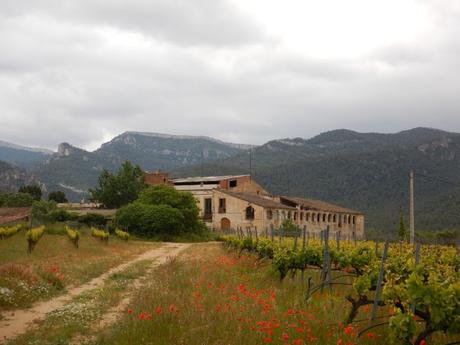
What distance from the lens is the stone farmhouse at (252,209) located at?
5771 centimetres

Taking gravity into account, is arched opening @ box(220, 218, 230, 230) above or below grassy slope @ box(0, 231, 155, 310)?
below

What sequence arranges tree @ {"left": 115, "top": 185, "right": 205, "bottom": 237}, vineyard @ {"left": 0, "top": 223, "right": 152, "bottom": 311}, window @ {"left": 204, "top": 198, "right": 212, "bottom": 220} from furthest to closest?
window @ {"left": 204, "top": 198, "right": 212, "bottom": 220}
tree @ {"left": 115, "top": 185, "right": 205, "bottom": 237}
vineyard @ {"left": 0, "top": 223, "right": 152, "bottom": 311}

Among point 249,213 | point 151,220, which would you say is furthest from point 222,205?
Result: point 151,220

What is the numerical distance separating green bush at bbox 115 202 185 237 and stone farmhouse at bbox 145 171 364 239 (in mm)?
9019

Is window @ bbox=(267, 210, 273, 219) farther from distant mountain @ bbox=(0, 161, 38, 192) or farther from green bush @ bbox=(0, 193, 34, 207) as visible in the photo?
distant mountain @ bbox=(0, 161, 38, 192)

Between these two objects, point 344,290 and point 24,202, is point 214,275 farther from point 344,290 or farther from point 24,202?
point 24,202

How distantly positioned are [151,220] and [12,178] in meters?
87.9

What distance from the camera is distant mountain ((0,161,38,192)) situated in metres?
120

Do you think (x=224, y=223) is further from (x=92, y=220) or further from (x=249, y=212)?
(x=92, y=220)

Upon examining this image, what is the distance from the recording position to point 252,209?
189ft

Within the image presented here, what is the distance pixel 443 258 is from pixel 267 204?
139 feet

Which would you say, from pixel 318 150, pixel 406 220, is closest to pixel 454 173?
pixel 406 220

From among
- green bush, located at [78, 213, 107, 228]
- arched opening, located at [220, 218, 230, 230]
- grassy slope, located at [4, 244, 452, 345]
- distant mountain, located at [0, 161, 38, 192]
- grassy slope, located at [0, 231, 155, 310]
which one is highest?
distant mountain, located at [0, 161, 38, 192]

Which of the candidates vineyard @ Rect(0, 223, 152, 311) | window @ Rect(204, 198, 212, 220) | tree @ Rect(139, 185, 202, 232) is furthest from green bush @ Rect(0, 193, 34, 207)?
vineyard @ Rect(0, 223, 152, 311)
